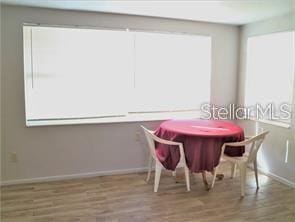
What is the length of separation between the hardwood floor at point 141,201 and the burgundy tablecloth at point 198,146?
394 millimetres

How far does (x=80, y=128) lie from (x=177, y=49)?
6.12 ft

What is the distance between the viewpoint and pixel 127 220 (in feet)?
9.56

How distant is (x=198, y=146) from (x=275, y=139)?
1.44 meters

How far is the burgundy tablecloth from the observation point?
3.38m

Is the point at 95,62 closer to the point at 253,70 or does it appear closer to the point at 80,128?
the point at 80,128

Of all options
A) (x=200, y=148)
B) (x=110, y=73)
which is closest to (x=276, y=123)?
(x=200, y=148)

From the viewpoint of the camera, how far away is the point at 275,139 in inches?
164

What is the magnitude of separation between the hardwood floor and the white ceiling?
2.18m

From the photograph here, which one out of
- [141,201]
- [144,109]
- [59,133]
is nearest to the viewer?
[141,201]

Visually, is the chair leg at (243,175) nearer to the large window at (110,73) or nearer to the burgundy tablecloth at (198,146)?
the burgundy tablecloth at (198,146)

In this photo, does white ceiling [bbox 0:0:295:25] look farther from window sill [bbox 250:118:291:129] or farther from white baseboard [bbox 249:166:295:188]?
white baseboard [bbox 249:166:295:188]

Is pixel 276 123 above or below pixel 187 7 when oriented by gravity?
below

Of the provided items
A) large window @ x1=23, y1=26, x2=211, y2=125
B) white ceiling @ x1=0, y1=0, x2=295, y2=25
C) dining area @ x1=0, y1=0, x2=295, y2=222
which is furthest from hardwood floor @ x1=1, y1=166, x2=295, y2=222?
white ceiling @ x1=0, y1=0, x2=295, y2=25

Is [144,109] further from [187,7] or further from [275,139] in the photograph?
[275,139]
